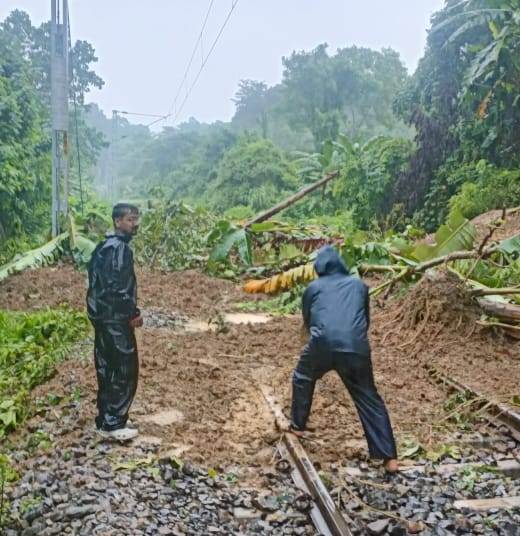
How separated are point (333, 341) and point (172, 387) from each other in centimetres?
279

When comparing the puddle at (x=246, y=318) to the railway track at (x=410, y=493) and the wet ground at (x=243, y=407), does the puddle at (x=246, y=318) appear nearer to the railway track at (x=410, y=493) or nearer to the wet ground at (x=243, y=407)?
the wet ground at (x=243, y=407)

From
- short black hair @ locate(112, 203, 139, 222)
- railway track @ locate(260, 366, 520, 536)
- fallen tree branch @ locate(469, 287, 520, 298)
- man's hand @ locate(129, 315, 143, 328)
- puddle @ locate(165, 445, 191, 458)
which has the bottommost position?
puddle @ locate(165, 445, 191, 458)

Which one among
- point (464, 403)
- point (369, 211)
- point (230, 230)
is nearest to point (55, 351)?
point (464, 403)

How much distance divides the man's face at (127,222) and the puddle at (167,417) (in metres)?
2.00

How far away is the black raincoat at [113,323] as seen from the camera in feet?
19.5

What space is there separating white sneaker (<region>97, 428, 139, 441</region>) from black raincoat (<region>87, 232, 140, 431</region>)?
0.04m

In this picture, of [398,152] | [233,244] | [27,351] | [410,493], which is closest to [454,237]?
[410,493]

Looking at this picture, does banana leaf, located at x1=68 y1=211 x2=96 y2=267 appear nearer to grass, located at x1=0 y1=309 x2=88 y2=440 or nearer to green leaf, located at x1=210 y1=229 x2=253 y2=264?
green leaf, located at x1=210 y1=229 x2=253 y2=264

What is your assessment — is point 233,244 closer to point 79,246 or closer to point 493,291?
point 79,246

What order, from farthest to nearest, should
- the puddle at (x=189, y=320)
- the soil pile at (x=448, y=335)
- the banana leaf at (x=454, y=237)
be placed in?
the puddle at (x=189, y=320) < the banana leaf at (x=454, y=237) < the soil pile at (x=448, y=335)

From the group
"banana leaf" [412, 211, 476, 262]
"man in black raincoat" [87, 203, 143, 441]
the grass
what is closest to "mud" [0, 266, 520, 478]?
the grass

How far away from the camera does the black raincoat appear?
5953mm

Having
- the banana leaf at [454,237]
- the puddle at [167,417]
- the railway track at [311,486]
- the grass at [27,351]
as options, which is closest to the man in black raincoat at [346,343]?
the railway track at [311,486]

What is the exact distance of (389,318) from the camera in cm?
1041
